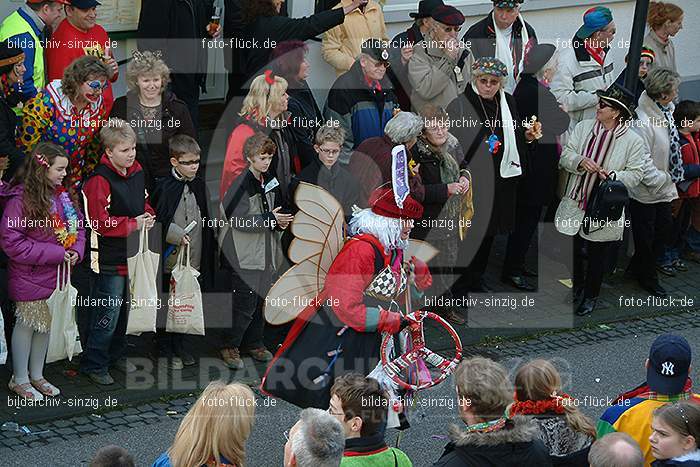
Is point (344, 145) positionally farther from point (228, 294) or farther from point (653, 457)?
point (653, 457)

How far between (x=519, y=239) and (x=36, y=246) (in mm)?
4517

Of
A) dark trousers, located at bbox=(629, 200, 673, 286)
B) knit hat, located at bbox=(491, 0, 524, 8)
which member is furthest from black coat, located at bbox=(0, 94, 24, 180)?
dark trousers, located at bbox=(629, 200, 673, 286)

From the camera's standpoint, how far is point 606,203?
34.3 feet

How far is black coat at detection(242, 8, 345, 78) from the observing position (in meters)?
10.2

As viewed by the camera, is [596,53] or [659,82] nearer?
[659,82]

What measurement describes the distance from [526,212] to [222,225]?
10.4 feet

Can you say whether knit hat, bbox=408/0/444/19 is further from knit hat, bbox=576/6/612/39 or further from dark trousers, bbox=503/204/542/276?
dark trousers, bbox=503/204/542/276

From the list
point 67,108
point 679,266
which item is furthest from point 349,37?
point 679,266

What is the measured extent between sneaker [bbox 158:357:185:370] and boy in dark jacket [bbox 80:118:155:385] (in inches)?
17.7

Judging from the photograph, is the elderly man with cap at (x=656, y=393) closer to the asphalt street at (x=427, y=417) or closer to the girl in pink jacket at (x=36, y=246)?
the asphalt street at (x=427, y=417)

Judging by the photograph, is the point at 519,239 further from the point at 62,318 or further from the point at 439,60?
the point at 62,318

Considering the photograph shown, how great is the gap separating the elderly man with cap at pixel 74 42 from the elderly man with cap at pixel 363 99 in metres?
1.87

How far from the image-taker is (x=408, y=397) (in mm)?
7922

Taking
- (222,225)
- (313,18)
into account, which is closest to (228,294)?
(222,225)
